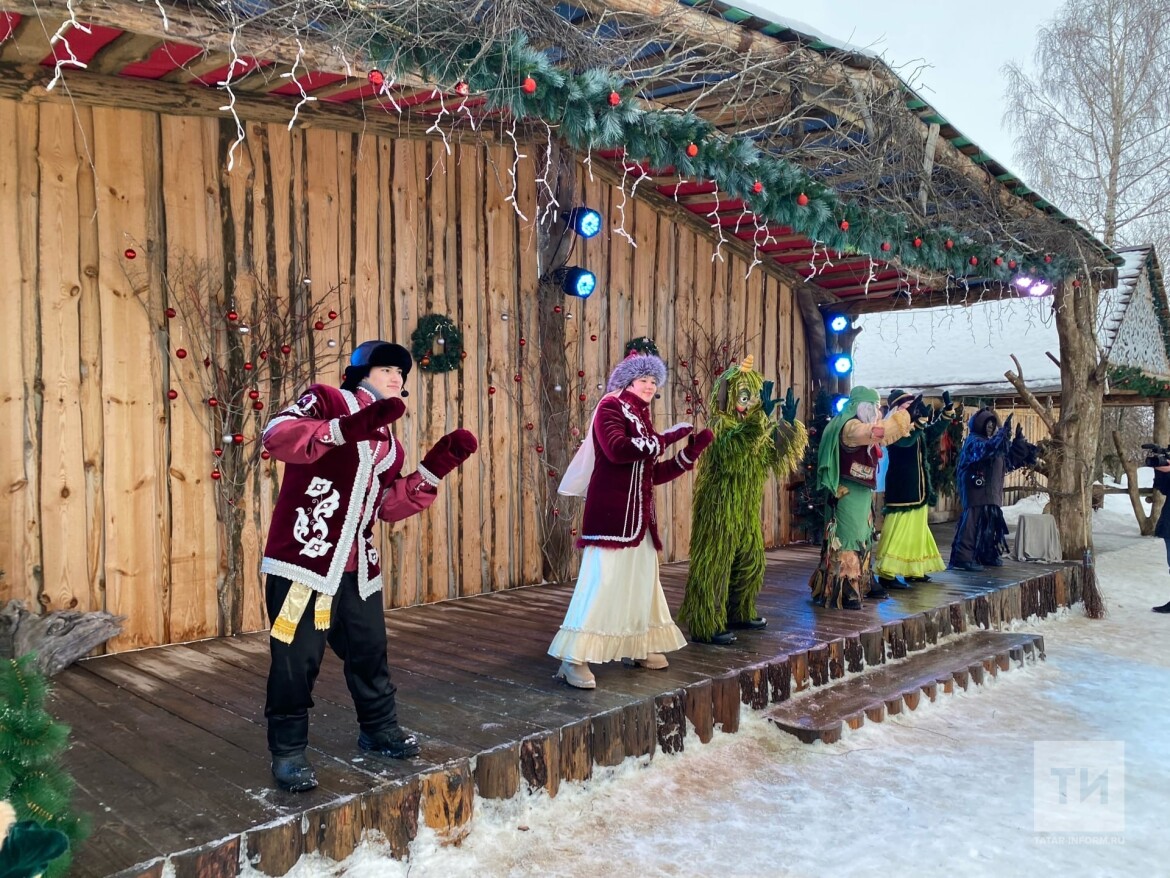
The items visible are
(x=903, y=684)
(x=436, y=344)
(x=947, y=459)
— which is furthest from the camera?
(x=947, y=459)

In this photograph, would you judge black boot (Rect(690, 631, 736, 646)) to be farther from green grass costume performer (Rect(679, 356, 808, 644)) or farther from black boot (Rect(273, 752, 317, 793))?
black boot (Rect(273, 752, 317, 793))

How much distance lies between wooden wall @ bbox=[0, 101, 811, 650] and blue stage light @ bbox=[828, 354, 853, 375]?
334cm

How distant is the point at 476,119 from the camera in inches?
242

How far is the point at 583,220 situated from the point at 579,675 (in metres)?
3.79

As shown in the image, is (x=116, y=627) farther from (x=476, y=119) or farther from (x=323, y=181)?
(x=476, y=119)

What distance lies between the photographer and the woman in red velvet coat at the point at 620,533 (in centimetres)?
440

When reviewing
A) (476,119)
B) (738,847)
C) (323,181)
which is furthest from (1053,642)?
(323,181)

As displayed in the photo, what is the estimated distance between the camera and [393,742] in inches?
134

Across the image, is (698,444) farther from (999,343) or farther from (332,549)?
(999,343)

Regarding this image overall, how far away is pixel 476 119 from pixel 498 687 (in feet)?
12.4

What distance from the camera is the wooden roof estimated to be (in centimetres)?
377

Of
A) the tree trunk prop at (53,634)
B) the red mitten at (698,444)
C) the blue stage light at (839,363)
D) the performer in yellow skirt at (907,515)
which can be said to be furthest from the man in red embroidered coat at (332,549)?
the blue stage light at (839,363)

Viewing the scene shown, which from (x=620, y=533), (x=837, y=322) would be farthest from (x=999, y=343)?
(x=620, y=533)

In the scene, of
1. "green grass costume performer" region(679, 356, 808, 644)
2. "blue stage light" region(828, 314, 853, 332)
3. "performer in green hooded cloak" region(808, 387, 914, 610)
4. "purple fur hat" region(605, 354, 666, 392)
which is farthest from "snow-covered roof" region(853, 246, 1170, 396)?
"purple fur hat" region(605, 354, 666, 392)
